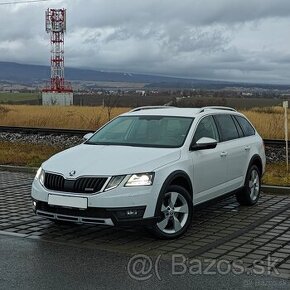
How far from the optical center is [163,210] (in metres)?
6.72

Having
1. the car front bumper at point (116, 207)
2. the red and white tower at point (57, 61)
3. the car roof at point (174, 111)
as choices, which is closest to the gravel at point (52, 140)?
the car roof at point (174, 111)

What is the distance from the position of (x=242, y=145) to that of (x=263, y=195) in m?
1.77

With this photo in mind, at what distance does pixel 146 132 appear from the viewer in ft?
25.8

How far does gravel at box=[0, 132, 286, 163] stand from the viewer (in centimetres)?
1679

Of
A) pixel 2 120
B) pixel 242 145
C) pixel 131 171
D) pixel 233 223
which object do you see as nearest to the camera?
pixel 131 171

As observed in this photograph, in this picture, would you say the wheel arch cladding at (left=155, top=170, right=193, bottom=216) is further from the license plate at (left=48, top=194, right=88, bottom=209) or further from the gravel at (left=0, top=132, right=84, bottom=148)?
the gravel at (left=0, top=132, right=84, bottom=148)

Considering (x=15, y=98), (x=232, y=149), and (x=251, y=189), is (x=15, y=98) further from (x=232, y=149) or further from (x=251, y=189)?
(x=232, y=149)

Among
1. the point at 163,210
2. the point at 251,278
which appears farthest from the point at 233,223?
the point at 251,278

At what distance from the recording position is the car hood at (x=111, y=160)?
655 cm

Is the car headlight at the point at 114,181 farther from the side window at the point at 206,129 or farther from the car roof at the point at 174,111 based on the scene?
the car roof at the point at 174,111

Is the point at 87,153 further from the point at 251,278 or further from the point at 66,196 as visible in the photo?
the point at 251,278

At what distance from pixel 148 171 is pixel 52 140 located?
579 inches

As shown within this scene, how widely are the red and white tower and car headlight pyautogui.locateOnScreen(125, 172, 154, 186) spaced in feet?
214

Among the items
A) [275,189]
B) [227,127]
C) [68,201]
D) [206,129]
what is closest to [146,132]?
[206,129]
